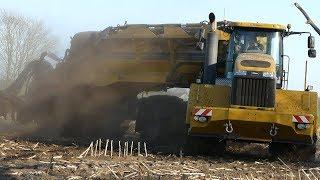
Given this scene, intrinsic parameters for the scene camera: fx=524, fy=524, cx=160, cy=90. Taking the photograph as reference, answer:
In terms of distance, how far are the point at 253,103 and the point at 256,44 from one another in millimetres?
1783

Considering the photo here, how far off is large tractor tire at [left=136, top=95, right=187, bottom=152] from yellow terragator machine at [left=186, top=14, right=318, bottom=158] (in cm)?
223

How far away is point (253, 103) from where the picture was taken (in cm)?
1162

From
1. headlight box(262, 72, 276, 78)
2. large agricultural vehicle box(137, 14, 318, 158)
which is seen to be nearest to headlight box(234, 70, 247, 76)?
large agricultural vehicle box(137, 14, 318, 158)

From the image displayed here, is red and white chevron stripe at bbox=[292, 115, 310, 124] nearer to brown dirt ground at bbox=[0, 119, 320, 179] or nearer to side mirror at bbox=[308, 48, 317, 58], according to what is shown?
brown dirt ground at bbox=[0, 119, 320, 179]

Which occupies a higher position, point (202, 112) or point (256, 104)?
point (256, 104)

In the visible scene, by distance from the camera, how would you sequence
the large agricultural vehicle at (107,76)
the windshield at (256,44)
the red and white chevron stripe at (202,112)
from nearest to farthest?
the red and white chevron stripe at (202,112)
the windshield at (256,44)
the large agricultural vehicle at (107,76)

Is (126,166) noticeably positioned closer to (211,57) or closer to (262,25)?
(211,57)

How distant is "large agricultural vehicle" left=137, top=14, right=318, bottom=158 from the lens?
36.6ft

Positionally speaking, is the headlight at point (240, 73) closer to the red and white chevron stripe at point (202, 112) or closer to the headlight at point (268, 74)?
the headlight at point (268, 74)

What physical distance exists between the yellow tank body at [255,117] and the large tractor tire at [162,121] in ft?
9.11

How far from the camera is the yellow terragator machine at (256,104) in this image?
11.1 m

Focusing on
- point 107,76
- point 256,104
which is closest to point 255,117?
point 256,104

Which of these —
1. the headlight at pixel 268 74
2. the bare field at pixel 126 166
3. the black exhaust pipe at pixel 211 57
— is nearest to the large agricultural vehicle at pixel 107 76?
the black exhaust pipe at pixel 211 57

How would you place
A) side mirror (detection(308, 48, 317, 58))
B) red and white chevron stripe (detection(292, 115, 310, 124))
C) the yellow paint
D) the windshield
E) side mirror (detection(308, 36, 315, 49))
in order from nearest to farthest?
1. red and white chevron stripe (detection(292, 115, 310, 124))
2. side mirror (detection(308, 36, 315, 49))
3. side mirror (detection(308, 48, 317, 58))
4. the yellow paint
5. the windshield
